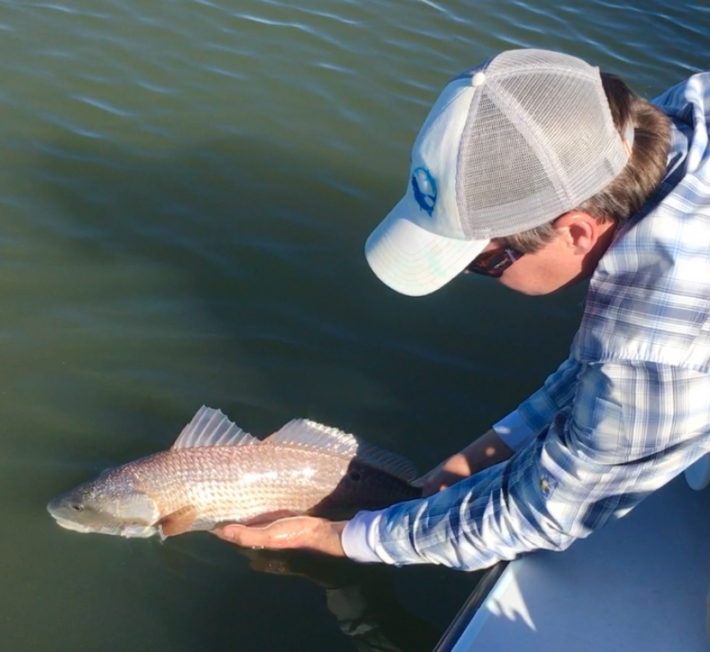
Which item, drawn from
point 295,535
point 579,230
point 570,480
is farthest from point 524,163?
point 295,535

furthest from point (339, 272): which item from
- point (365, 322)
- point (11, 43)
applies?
point (11, 43)

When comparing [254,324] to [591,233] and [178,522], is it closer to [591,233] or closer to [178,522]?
[178,522]

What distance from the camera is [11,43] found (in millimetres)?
6770

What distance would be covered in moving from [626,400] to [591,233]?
0.45m

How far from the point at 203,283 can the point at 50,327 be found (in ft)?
2.88

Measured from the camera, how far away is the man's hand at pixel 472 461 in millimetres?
3598

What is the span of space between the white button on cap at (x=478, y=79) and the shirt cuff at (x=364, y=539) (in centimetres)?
157

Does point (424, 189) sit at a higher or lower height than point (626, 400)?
higher

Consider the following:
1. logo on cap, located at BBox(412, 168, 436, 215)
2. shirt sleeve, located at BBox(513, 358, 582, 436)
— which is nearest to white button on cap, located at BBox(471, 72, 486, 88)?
logo on cap, located at BBox(412, 168, 436, 215)

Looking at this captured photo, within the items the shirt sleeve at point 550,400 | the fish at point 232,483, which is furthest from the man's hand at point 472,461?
the fish at point 232,483

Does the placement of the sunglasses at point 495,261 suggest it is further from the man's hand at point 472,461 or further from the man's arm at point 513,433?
the man's hand at point 472,461

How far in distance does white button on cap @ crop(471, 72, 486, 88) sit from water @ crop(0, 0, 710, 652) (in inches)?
88.5

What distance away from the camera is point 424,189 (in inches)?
95.8

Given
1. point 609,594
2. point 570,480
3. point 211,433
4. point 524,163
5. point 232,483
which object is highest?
point 524,163
